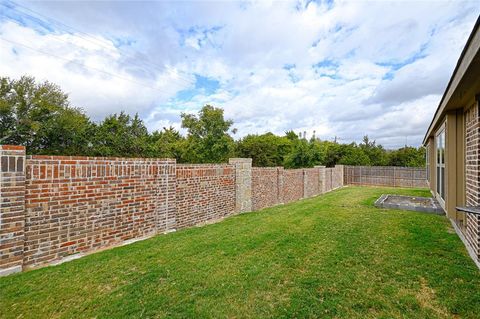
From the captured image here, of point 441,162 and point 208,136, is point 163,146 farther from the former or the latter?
point 441,162

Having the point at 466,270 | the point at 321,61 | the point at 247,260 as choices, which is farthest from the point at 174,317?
the point at 321,61

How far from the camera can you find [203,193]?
6668mm

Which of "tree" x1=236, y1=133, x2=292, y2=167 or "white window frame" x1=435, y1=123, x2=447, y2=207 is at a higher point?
"tree" x1=236, y1=133, x2=292, y2=167

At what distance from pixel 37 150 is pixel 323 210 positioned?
28.0 metres

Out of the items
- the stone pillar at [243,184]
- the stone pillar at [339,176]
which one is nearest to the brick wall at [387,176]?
the stone pillar at [339,176]

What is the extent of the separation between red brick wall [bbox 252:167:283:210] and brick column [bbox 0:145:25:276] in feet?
21.5

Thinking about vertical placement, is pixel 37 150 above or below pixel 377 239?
above

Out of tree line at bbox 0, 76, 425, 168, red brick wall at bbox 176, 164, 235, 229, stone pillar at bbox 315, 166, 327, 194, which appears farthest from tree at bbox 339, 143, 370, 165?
red brick wall at bbox 176, 164, 235, 229

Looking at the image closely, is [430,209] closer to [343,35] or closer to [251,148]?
[343,35]

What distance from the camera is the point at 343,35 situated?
9.82 metres

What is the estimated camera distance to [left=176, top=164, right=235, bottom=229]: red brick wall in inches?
237

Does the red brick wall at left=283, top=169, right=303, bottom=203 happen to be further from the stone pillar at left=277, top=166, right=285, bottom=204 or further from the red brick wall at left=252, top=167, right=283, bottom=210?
the red brick wall at left=252, top=167, right=283, bottom=210

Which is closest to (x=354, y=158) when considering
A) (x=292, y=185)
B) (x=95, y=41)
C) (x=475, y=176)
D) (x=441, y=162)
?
(x=292, y=185)

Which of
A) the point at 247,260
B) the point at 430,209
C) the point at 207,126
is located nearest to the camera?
the point at 247,260
